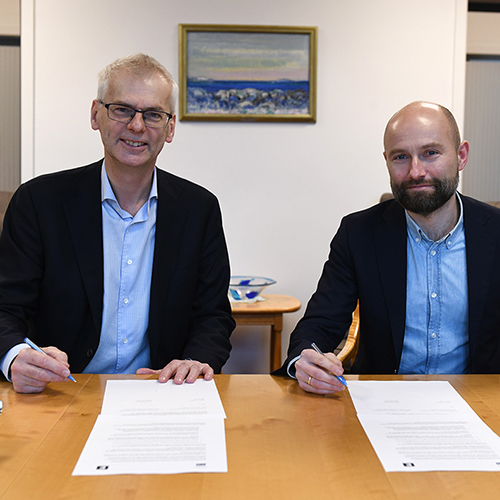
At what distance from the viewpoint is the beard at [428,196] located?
70.0 inches

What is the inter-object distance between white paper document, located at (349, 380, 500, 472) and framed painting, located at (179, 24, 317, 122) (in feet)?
8.57

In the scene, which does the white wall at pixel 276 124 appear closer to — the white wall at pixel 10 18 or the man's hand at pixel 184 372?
the white wall at pixel 10 18

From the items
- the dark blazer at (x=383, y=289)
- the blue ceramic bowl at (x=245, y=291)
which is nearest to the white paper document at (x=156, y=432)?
the dark blazer at (x=383, y=289)

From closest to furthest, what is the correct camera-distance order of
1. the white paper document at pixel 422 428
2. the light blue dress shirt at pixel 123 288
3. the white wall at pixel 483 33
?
the white paper document at pixel 422 428, the light blue dress shirt at pixel 123 288, the white wall at pixel 483 33

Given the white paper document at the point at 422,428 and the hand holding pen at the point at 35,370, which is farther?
the hand holding pen at the point at 35,370

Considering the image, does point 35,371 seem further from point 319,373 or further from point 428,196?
point 428,196

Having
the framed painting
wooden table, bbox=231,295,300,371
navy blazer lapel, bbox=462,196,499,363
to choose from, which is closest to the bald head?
navy blazer lapel, bbox=462,196,499,363

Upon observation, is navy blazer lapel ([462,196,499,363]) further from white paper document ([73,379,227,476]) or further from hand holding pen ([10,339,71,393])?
hand holding pen ([10,339,71,393])

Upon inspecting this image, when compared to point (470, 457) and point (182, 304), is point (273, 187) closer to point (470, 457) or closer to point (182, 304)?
point (182, 304)

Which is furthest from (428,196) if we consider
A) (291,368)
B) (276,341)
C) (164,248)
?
(276,341)

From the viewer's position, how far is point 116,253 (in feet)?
6.00

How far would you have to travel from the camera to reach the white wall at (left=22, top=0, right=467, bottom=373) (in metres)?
3.66

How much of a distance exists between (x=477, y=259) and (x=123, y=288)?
1.11 meters

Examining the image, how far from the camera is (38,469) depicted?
925 mm
